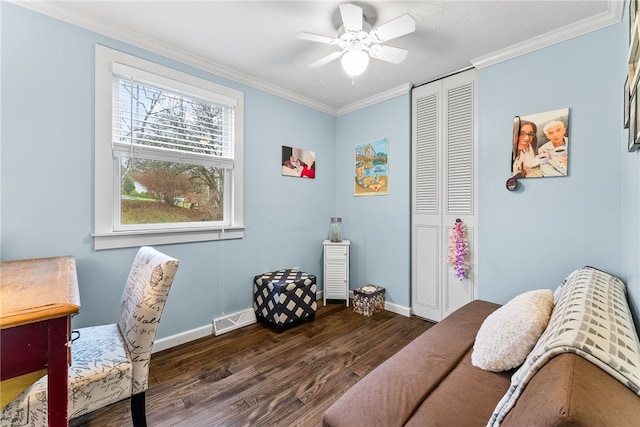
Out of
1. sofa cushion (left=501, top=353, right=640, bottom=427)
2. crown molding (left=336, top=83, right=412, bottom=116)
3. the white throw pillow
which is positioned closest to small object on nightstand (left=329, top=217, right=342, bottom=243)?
crown molding (left=336, top=83, right=412, bottom=116)

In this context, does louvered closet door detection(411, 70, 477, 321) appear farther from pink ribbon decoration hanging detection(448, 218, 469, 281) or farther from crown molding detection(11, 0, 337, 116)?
crown molding detection(11, 0, 337, 116)

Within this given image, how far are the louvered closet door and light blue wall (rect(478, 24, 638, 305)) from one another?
0.14m

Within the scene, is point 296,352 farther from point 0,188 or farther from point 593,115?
point 593,115

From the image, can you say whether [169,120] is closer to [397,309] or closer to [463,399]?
[463,399]

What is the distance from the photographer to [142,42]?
2.08 m

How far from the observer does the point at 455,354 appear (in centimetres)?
137

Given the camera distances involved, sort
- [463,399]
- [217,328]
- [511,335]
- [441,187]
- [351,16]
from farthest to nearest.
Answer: [441,187] → [217,328] → [351,16] → [511,335] → [463,399]

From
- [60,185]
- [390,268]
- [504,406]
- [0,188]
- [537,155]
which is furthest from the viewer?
[390,268]

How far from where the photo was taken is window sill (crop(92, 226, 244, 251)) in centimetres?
194

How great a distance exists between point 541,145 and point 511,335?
64.3 inches

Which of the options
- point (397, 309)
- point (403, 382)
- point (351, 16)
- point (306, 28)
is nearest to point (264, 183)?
point (306, 28)

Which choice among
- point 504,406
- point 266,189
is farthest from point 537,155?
point 266,189

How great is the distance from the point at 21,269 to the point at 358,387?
181cm

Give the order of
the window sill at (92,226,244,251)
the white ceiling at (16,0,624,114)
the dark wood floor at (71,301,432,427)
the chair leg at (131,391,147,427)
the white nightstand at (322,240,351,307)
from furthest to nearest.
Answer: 1. the white nightstand at (322,240,351,307)
2. the window sill at (92,226,244,251)
3. the white ceiling at (16,0,624,114)
4. the dark wood floor at (71,301,432,427)
5. the chair leg at (131,391,147,427)
